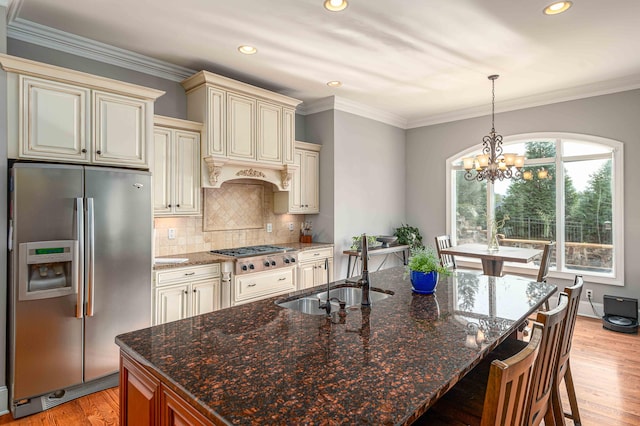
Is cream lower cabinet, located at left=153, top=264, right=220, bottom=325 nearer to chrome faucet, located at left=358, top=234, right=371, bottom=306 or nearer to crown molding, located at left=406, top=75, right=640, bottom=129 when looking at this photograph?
chrome faucet, located at left=358, top=234, right=371, bottom=306

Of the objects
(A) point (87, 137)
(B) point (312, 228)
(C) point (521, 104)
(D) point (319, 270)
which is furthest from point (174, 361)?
(C) point (521, 104)

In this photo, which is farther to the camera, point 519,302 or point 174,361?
point 519,302

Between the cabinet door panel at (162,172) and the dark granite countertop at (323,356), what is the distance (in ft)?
6.26

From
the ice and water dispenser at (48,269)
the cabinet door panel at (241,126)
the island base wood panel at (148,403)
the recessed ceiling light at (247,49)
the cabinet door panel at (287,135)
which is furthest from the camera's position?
the cabinet door panel at (287,135)

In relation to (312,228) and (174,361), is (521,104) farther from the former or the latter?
(174,361)

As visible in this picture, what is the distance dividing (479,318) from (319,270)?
9.62 feet

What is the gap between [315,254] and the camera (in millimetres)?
→ 4504

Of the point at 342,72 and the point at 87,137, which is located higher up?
the point at 342,72

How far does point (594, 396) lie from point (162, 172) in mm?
3997

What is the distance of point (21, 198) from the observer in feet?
7.79

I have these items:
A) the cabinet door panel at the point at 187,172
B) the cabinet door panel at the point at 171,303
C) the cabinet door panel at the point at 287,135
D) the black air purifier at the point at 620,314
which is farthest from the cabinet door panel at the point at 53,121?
the black air purifier at the point at 620,314

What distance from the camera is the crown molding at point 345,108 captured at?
16.0 ft

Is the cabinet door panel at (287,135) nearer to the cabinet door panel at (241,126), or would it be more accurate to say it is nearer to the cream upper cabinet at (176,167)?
the cabinet door panel at (241,126)

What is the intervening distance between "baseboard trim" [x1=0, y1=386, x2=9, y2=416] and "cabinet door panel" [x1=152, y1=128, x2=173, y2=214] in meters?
1.63
